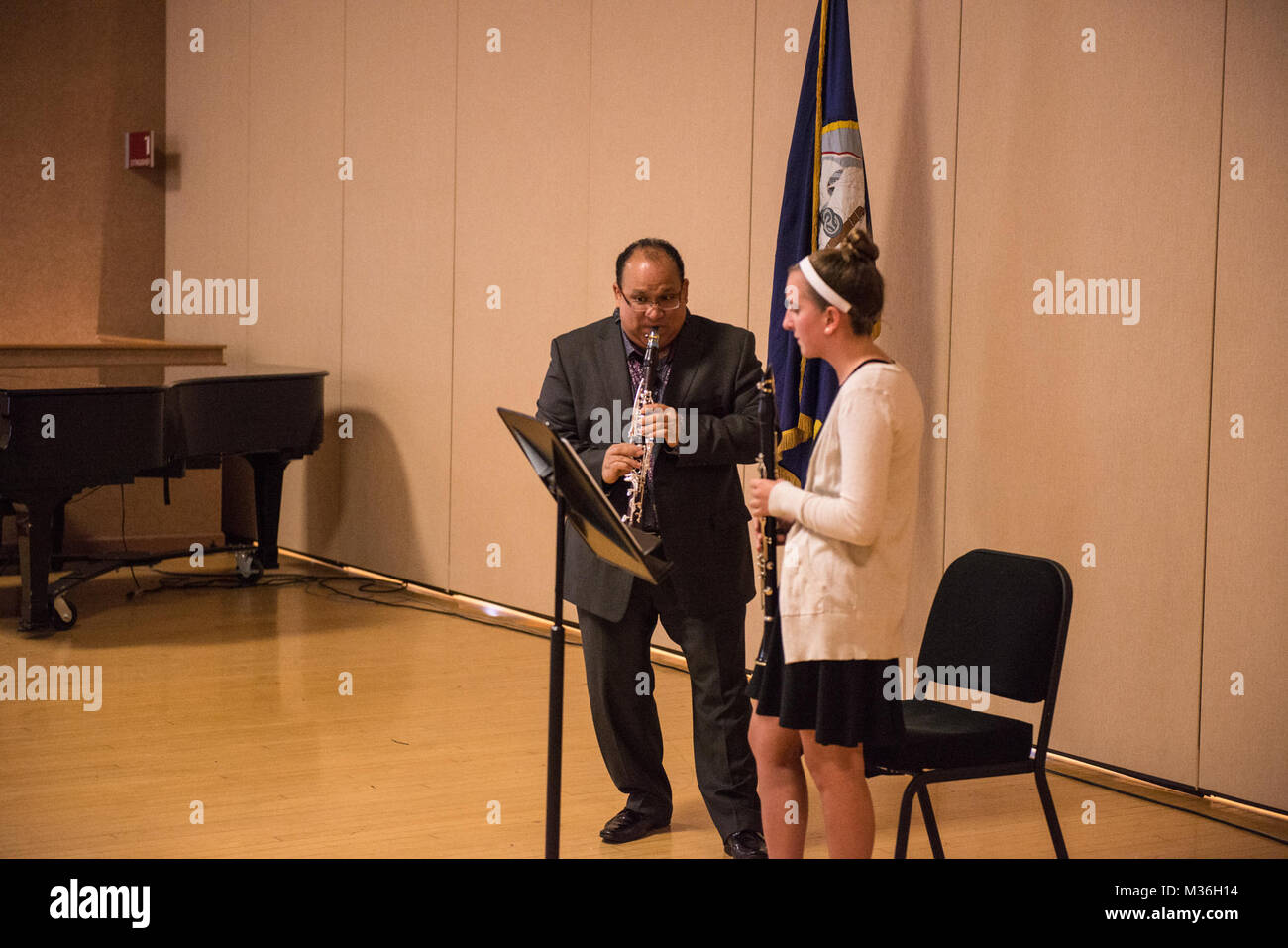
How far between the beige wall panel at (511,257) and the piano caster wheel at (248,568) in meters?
1.04

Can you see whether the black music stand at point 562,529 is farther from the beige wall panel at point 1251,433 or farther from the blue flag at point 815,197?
the beige wall panel at point 1251,433

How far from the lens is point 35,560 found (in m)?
5.87

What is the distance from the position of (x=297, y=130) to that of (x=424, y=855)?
591cm

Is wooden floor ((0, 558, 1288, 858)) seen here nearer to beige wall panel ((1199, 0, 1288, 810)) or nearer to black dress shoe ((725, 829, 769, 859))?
black dress shoe ((725, 829, 769, 859))

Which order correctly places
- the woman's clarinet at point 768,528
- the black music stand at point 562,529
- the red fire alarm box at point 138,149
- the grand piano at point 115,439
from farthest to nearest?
the red fire alarm box at point 138,149 → the grand piano at point 115,439 → the woman's clarinet at point 768,528 → the black music stand at point 562,529

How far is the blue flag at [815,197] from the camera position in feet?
14.8

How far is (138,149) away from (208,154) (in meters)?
0.61

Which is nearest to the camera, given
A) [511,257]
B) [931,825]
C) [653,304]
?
[931,825]

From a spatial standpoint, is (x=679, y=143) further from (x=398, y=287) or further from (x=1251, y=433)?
(x=1251, y=433)

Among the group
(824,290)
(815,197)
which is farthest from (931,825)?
(815,197)

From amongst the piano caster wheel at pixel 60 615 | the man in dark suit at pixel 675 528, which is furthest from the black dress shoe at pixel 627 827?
the piano caster wheel at pixel 60 615
